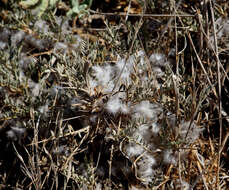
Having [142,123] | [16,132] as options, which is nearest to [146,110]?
[142,123]

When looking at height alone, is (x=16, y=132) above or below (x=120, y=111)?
below

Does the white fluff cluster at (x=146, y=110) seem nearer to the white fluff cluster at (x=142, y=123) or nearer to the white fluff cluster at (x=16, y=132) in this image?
the white fluff cluster at (x=142, y=123)

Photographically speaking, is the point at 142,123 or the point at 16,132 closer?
the point at 142,123

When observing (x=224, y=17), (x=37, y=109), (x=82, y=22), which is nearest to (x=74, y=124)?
(x=37, y=109)

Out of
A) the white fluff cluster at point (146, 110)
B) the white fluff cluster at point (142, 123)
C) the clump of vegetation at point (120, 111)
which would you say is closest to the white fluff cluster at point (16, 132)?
the clump of vegetation at point (120, 111)

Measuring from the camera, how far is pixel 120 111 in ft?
5.31

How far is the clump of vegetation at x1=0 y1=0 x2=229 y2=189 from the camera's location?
63.1 inches

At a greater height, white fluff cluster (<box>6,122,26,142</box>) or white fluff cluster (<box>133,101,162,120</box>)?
white fluff cluster (<box>133,101,162,120</box>)

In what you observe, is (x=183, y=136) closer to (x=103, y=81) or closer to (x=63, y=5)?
(x=103, y=81)

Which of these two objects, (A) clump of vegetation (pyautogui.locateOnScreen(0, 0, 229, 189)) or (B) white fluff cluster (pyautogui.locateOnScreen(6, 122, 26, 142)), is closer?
(A) clump of vegetation (pyautogui.locateOnScreen(0, 0, 229, 189))

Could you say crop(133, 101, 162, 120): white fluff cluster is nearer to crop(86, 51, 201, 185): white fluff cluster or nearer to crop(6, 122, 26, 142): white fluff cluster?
crop(86, 51, 201, 185): white fluff cluster

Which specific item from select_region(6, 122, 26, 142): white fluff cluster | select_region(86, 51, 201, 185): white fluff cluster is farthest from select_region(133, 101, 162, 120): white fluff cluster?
select_region(6, 122, 26, 142): white fluff cluster

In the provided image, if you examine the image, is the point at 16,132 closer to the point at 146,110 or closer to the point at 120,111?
the point at 120,111

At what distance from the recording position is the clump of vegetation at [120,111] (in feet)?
5.25
